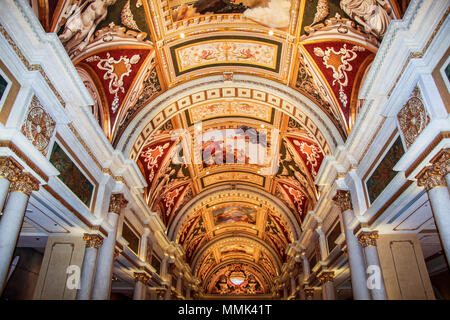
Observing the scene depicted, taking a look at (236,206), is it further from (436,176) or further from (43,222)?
(436,176)

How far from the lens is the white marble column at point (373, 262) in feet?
27.5

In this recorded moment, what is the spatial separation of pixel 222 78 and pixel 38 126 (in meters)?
7.50

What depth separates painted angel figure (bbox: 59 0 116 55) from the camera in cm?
773

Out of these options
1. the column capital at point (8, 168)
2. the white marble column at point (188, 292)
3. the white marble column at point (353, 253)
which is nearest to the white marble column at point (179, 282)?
the white marble column at point (188, 292)

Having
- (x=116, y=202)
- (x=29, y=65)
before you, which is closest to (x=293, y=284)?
(x=116, y=202)

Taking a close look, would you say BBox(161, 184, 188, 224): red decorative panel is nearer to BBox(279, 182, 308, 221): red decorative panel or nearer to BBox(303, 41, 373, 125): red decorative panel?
BBox(279, 182, 308, 221): red decorative panel

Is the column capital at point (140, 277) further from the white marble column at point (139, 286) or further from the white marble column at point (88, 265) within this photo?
the white marble column at point (88, 265)

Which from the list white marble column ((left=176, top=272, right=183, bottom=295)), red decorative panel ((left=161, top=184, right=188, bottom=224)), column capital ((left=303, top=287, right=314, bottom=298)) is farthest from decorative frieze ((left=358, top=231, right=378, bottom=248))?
white marble column ((left=176, top=272, right=183, bottom=295))

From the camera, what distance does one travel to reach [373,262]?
888 centimetres

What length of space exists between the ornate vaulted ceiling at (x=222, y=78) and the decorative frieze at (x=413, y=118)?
2009mm

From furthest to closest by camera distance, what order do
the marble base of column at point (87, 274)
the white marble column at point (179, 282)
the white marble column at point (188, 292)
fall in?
the white marble column at point (188, 292) < the white marble column at point (179, 282) < the marble base of column at point (87, 274)

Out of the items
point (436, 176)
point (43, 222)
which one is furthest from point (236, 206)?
point (436, 176)

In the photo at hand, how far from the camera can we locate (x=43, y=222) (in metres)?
8.91
